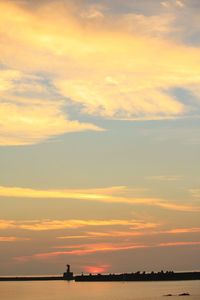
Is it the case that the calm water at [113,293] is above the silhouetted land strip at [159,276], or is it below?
below

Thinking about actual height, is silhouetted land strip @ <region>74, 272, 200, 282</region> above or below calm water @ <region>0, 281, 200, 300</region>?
above

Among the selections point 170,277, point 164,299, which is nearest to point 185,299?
point 164,299

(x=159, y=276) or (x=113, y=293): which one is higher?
(x=159, y=276)

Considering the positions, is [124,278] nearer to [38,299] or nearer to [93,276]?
[93,276]

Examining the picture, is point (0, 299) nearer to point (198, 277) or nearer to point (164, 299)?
point (164, 299)

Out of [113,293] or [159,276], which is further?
[159,276]

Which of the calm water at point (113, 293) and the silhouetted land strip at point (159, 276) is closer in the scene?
the calm water at point (113, 293)

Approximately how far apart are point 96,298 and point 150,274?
71.3 metres

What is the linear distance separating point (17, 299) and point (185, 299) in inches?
1762

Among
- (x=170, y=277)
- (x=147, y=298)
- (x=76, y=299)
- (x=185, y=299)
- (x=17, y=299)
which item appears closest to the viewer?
(x=185, y=299)

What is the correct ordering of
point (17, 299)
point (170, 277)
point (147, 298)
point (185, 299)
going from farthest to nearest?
point (170, 277) < point (17, 299) < point (147, 298) < point (185, 299)

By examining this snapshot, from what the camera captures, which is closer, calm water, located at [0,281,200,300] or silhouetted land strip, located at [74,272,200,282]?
calm water, located at [0,281,200,300]

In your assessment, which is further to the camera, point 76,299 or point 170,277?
point 170,277

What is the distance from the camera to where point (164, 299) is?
98688 millimetres
